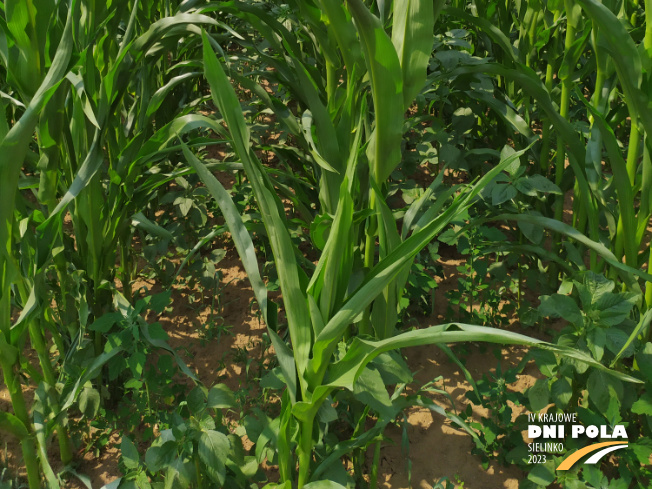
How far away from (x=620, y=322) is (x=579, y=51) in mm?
797

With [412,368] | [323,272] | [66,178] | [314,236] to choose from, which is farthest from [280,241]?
[412,368]

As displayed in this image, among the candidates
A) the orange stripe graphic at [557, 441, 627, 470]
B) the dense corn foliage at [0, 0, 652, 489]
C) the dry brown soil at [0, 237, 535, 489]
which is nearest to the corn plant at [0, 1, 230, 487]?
the dense corn foliage at [0, 0, 652, 489]

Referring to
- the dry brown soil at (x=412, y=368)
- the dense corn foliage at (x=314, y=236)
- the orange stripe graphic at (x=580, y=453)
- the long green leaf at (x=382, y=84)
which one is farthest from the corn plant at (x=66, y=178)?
the orange stripe graphic at (x=580, y=453)

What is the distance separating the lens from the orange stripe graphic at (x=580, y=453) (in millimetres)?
1335

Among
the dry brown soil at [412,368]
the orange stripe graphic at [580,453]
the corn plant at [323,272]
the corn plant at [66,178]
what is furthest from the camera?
the dry brown soil at [412,368]

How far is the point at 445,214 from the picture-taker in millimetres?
979

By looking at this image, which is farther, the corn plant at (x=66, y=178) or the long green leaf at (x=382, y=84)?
the corn plant at (x=66, y=178)

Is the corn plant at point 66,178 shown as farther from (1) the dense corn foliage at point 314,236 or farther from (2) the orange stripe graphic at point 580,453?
(2) the orange stripe graphic at point 580,453

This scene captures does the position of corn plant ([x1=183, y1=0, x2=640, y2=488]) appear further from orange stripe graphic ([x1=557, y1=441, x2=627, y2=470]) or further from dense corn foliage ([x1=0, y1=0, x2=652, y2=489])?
orange stripe graphic ([x1=557, y1=441, x2=627, y2=470])

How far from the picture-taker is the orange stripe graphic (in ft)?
4.38

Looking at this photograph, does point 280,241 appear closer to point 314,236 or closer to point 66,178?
point 314,236

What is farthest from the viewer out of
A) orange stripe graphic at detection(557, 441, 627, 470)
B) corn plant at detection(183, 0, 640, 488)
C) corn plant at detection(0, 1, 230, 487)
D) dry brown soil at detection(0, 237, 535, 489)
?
dry brown soil at detection(0, 237, 535, 489)

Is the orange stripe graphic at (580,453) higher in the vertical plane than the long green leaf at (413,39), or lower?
lower

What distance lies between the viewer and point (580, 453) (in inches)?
53.4
